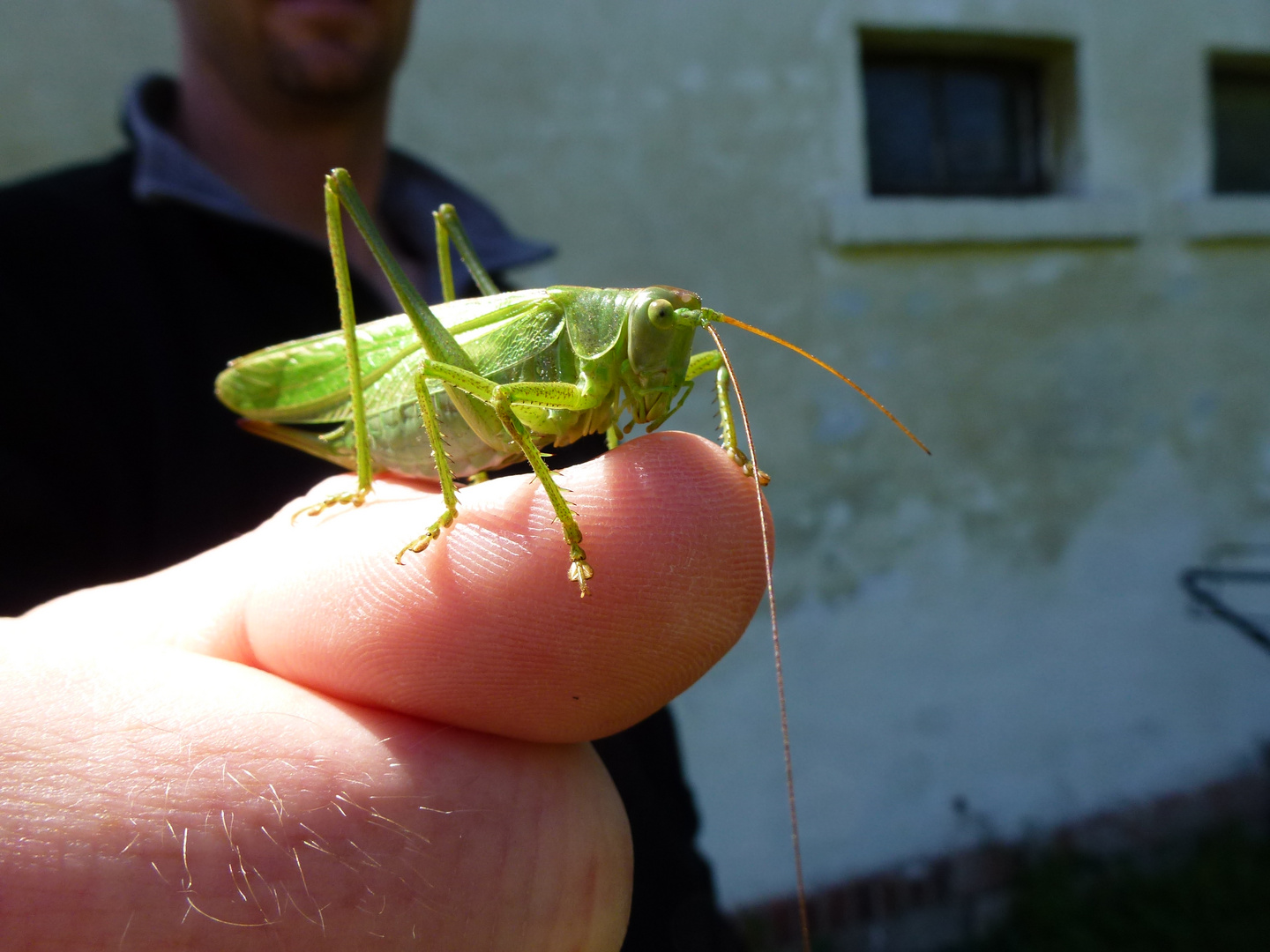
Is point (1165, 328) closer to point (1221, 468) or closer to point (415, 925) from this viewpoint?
A: point (1221, 468)

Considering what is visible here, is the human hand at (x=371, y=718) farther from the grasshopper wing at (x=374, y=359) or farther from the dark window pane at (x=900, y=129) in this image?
the dark window pane at (x=900, y=129)

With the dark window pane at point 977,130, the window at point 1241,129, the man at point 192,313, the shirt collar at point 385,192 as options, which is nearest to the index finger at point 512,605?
the man at point 192,313

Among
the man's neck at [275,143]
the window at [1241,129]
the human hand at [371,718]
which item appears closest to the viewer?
the human hand at [371,718]

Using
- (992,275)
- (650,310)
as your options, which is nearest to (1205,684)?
(992,275)

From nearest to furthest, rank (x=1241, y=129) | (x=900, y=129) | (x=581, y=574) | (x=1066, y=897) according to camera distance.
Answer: (x=581, y=574)
(x=1066, y=897)
(x=900, y=129)
(x=1241, y=129)

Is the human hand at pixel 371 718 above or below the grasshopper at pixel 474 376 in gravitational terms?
below

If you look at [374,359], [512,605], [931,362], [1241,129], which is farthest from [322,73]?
[1241,129]

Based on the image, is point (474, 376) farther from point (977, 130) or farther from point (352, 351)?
point (977, 130)
